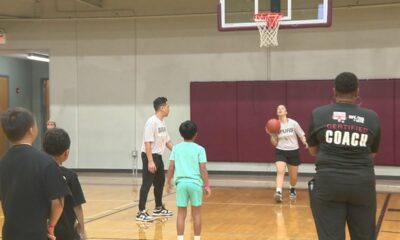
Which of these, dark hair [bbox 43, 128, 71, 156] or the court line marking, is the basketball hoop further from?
dark hair [bbox 43, 128, 71, 156]

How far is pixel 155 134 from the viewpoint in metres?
7.87

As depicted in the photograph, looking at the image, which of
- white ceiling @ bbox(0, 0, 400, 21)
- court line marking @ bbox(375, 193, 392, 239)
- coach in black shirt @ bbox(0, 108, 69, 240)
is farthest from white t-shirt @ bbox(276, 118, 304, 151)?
coach in black shirt @ bbox(0, 108, 69, 240)

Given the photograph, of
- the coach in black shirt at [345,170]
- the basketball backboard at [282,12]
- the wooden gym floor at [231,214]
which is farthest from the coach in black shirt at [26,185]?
the basketball backboard at [282,12]

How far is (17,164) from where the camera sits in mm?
3086

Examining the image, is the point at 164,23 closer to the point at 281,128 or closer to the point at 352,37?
the point at 352,37

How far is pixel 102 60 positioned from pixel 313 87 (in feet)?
18.2

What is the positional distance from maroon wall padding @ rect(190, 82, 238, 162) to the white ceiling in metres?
1.98

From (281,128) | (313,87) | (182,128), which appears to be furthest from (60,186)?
(313,87)

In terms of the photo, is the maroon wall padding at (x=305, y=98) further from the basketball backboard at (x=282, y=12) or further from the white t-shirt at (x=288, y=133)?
the white t-shirt at (x=288, y=133)

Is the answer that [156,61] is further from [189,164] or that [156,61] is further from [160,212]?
[189,164]

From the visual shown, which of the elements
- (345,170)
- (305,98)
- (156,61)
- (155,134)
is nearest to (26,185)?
(345,170)

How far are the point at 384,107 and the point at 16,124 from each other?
10.8 metres

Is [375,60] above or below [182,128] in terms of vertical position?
above

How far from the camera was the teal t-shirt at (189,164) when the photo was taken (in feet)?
19.1
